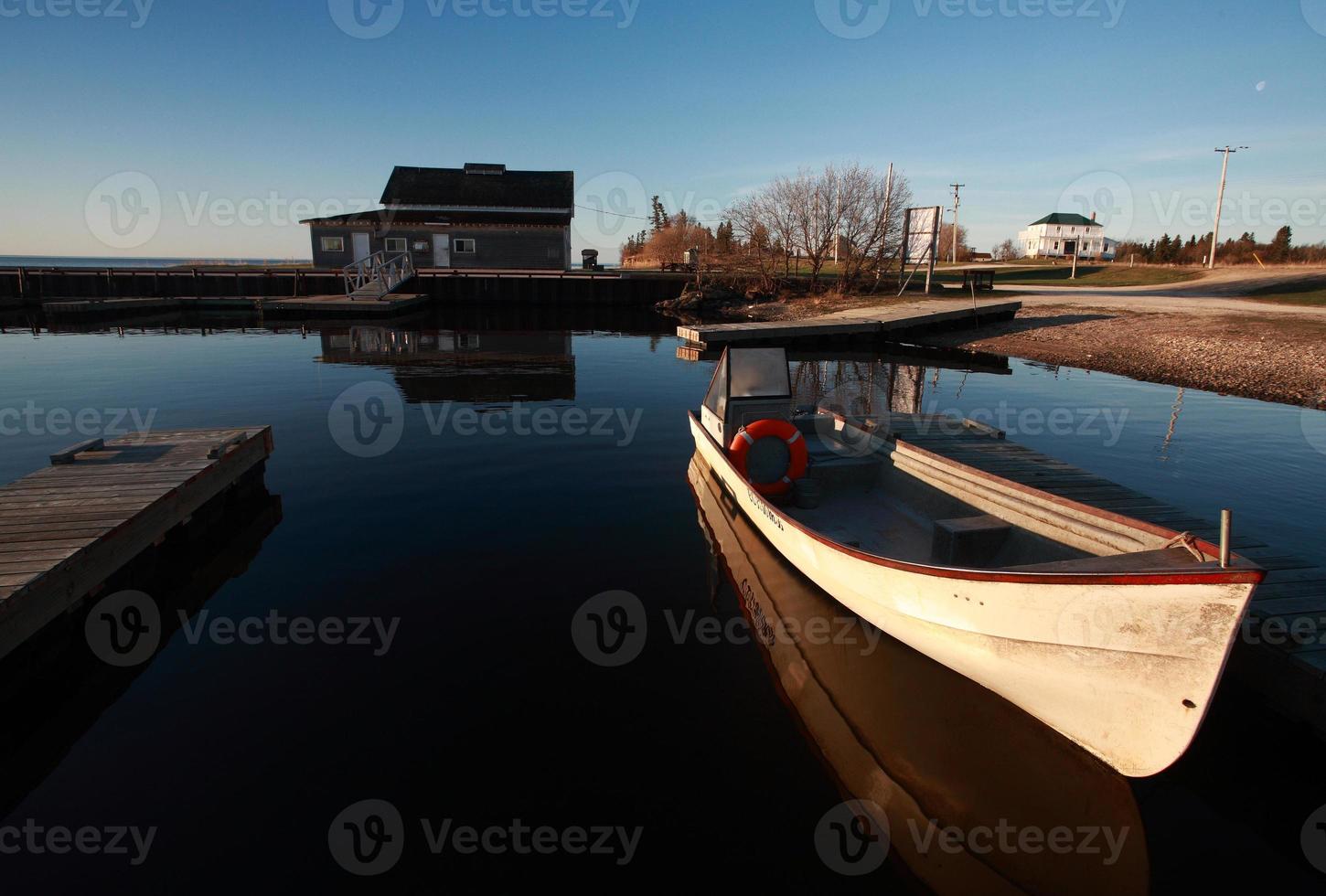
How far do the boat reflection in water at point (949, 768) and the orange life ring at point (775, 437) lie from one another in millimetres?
2058

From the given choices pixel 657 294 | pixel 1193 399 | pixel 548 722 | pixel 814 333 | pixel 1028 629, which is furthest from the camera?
pixel 657 294

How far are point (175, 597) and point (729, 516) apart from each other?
733cm

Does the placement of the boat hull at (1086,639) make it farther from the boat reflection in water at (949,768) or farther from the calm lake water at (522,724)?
the calm lake water at (522,724)

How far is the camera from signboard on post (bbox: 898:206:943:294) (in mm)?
40750

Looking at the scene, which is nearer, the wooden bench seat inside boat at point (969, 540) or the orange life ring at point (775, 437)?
the wooden bench seat inside boat at point (969, 540)

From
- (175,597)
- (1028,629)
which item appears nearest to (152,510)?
(175,597)

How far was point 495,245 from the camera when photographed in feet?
172

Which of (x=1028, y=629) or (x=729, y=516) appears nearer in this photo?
(x=1028, y=629)

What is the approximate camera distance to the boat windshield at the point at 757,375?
35.6 ft

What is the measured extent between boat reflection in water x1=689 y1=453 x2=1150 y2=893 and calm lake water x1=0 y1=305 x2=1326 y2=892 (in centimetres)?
3

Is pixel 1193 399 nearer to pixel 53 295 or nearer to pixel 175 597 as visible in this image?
pixel 175 597

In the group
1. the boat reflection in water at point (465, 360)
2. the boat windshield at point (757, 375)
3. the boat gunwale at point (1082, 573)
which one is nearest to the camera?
the boat gunwale at point (1082, 573)

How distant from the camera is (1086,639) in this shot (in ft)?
16.0

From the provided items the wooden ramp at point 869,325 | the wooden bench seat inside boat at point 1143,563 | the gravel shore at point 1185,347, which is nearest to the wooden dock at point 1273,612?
the wooden bench seat inside boat at point 1143,563
